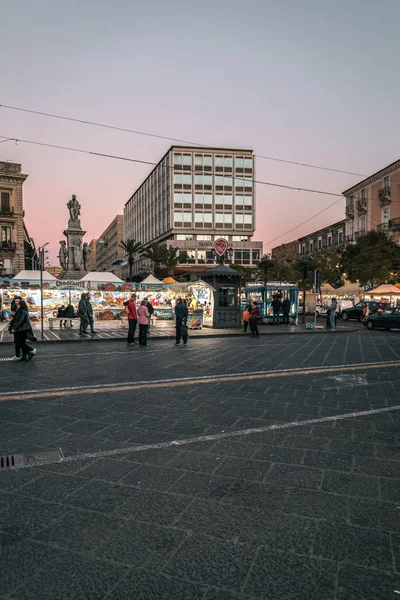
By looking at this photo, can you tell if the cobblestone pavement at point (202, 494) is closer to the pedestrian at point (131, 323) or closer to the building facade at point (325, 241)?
the pedestrian at point (131, 323)

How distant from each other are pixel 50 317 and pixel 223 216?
2002 inches

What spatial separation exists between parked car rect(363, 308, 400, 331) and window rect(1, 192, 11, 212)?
41256 millimetres

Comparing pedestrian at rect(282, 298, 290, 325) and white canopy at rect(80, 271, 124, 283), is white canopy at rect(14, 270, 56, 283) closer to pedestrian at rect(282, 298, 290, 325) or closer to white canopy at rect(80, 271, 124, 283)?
white canopy at rect(80, 271, 124, 283)

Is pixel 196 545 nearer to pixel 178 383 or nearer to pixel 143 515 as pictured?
pixel 143 515

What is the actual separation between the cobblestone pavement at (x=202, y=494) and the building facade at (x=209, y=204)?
200 ft

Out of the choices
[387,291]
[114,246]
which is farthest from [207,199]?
[114,246]

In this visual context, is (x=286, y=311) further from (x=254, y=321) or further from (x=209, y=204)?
(x=209, y=204)

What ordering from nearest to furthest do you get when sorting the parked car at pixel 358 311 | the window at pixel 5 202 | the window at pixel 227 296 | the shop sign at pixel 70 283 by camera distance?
the window at pixel 227 296
the shop sign at pixel 70 283
the parked car at pixel 358 311
the window at pixel 5 202

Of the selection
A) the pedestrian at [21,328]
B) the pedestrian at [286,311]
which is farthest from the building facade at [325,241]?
the pedestrian at [21,328]

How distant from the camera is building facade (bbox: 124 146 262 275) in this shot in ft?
223

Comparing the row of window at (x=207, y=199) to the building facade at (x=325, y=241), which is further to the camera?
the row of window at (x=207, y=199)

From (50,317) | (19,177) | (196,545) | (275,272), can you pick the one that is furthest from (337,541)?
(275,272)

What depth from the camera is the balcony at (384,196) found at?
49.0 metres

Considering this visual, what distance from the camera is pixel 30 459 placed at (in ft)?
13.0
